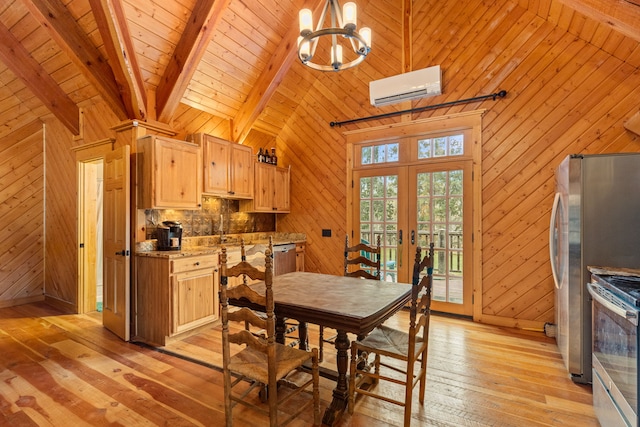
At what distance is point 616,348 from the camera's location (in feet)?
5.43

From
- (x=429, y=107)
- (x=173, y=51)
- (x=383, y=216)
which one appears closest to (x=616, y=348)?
(x=383, y=216)

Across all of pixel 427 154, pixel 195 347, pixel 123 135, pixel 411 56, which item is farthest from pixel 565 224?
pixel 123 135

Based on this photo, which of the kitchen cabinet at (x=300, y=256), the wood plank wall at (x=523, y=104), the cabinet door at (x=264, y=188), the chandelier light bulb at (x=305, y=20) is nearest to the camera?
the chandelier light bulb at (x=305, y=20)

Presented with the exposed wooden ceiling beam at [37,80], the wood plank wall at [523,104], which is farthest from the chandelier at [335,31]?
the exposed wooden ceiling beam at [37,80]

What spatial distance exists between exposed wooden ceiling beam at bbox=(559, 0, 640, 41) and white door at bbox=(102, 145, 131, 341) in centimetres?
426

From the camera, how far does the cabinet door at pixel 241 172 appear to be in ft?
14.2

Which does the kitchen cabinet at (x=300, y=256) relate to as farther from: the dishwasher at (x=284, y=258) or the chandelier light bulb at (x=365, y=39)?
the chandelier light bulb at (x=365, y=39)

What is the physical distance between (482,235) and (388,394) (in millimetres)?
2410

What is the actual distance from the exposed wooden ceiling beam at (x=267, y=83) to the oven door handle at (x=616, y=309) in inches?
156

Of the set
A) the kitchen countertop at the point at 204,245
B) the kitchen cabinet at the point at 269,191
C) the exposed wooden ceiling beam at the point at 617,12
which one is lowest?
the kitchen countertop at the point at 204,245

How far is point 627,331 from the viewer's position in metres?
1.53

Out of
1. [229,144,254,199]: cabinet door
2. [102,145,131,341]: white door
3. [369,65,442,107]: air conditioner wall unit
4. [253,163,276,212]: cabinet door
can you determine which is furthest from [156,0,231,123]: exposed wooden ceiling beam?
[369,65,442,107]: air conditioner wall unit

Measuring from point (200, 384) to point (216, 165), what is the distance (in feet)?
8.54

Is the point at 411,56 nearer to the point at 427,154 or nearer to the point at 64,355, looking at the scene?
the point at 427,154
